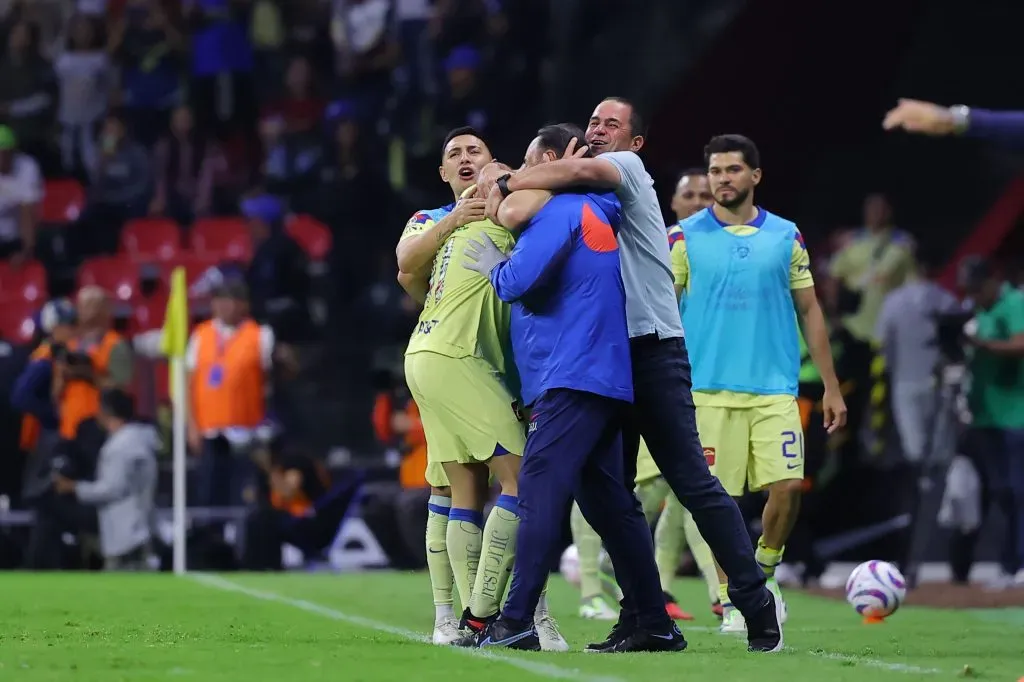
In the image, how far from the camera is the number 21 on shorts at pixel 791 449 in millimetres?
9625

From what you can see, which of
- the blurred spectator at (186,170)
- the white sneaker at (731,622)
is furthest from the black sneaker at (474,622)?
the blurred spectator at (186,170)

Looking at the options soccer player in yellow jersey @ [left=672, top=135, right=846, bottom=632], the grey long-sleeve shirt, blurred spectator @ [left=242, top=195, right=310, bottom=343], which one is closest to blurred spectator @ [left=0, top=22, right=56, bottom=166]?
blurred spectator @ [left=242, top=195, right=310, bottom=343]

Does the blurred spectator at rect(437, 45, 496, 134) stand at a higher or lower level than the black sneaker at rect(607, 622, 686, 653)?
higher

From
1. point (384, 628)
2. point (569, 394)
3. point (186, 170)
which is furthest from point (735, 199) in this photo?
point (186, 170)

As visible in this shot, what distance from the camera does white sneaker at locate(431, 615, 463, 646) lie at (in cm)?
818

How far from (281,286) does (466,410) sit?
1072cm

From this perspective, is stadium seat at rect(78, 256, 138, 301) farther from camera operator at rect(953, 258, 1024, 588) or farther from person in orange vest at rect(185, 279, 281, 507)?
camera operator at rect(953, 258, 1024, 588)

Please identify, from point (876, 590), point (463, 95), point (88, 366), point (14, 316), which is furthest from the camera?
point (463, 95)

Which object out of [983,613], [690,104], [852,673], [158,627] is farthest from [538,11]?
[852,673]

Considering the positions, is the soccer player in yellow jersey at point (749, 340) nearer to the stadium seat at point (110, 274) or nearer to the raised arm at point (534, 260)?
the raised arm at point (534, 260)

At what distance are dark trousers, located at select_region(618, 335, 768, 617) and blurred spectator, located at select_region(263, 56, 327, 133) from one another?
14557 millimetres

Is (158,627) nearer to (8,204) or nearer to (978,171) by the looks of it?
(8,204)

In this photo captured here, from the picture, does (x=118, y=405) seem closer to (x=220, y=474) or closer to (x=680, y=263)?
(x=220, y=474)

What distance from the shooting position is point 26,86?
76.4 feet
